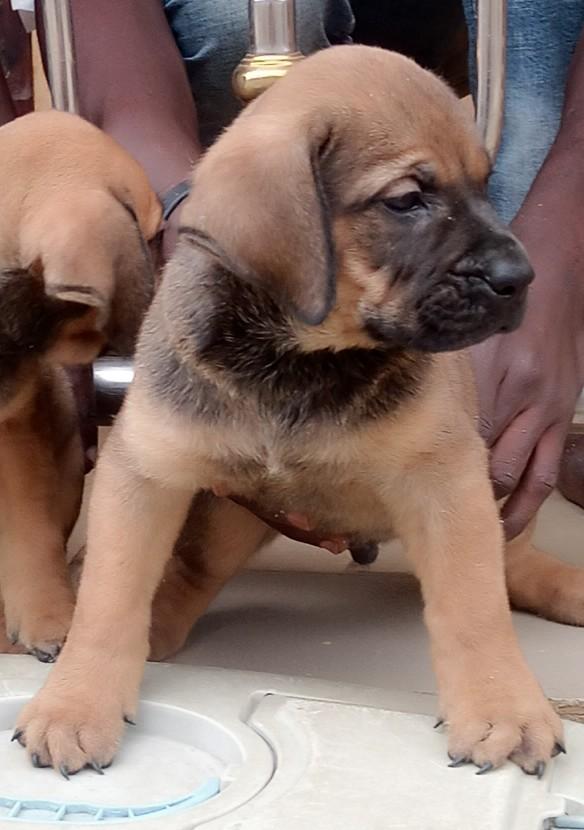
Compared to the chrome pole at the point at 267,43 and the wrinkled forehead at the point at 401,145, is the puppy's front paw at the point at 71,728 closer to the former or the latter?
the wrinkled forehead at the point at 401,145

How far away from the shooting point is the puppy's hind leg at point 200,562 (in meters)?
1.95

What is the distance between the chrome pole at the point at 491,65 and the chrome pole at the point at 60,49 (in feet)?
1.99

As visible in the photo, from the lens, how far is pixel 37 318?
5.97 feet

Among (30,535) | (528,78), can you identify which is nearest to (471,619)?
(30,535)

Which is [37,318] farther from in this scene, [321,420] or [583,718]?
[583,718]

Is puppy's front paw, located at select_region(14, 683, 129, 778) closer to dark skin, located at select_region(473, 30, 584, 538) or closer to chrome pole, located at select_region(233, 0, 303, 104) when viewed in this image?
dark skin, located at select_region(473, 30, 584, 538)

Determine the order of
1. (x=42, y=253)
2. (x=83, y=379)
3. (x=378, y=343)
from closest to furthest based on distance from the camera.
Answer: (x=378, y=343) → (x=42, y=253) → (x=83, y=379)

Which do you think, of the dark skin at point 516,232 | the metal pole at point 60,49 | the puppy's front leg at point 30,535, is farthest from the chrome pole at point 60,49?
the puppy's front leg at point 30,535

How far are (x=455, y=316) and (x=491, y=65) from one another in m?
0.58

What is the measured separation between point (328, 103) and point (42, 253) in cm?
47

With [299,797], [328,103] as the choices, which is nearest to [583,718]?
[299,797]

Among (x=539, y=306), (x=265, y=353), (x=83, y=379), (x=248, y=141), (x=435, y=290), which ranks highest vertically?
(x=248, y=141)

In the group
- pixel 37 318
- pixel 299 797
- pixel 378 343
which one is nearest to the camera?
pixel 299 797

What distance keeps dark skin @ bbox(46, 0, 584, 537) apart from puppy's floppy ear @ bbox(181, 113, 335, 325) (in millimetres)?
295
